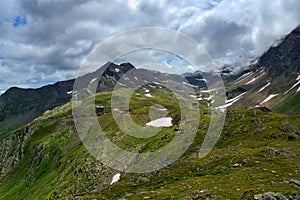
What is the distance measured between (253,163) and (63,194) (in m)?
101

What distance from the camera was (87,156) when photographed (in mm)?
157750

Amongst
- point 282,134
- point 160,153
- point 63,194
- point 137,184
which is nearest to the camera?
point 137,184

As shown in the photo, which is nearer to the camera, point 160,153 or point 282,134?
point 282,134

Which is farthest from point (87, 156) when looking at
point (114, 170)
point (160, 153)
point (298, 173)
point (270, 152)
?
point (298, 173)

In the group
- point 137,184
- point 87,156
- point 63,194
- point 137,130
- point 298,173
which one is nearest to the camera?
point 298,173

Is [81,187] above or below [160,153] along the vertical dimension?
below

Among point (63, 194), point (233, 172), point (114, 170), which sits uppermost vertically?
point (233, 172)

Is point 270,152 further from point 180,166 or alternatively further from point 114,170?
point 114,170

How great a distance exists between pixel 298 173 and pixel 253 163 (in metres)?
9.99

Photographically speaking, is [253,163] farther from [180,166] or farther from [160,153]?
[160,153]

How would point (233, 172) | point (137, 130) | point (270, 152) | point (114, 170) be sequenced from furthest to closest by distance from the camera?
point (137, 130) → point (114, 170) → point (270, 152) → point (233, 172)

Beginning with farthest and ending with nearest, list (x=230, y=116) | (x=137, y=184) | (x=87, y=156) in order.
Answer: (x=87, y=156), (x=230, y=116), (x=137, y=184)

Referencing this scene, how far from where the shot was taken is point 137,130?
17575 centimetres

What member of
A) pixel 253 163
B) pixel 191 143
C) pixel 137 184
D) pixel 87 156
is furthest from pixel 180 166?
pixel 87 156
